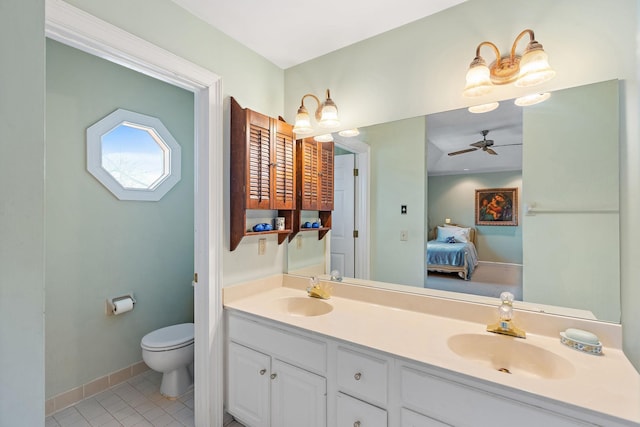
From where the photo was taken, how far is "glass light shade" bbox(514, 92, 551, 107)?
137 centimetres

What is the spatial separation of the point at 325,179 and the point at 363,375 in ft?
4.29

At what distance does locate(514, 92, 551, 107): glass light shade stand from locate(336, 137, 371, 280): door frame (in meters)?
0.83

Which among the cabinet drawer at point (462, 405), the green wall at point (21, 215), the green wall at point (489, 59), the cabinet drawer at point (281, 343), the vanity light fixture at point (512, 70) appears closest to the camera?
the green wall at point (21, 215)

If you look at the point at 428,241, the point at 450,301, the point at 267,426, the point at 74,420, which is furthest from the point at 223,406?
the point at 428,241

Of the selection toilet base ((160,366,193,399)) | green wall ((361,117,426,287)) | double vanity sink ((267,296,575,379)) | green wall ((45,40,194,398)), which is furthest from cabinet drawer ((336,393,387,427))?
green wall ((45,40,194,398))

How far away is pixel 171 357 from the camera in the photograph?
2.07 metres

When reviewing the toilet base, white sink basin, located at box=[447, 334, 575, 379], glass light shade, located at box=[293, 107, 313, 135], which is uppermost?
glass light shade, located at box=[293, 107, 313, 135]

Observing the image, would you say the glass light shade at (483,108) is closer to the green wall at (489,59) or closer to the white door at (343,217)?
the green wall at (489,59)

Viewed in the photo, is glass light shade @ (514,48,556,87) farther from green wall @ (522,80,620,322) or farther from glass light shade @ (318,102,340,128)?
glass light shade @ (318,102,340,128)

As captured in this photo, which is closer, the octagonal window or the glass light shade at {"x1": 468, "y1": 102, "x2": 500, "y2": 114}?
the glass light shade at {"x1": 468, "y1": 102, "x2": 500, "y2": 114}

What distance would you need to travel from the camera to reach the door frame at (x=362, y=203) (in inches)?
77.2

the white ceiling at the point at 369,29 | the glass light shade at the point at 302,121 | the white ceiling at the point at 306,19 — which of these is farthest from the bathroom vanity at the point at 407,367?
the white ceiling at the point at 306,19

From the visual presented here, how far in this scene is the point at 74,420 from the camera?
6.17 feet

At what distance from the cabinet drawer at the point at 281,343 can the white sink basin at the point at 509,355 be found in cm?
60
